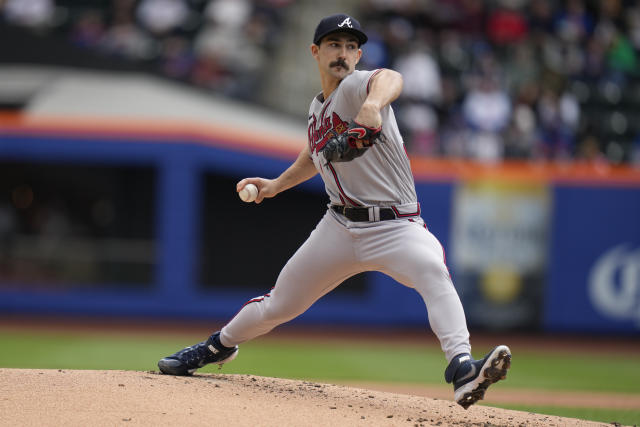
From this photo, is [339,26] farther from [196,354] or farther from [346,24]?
[196,354]

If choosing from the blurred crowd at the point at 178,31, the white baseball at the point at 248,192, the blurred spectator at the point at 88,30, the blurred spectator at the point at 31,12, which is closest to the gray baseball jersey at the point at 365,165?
the white baseball at the point at 248,192

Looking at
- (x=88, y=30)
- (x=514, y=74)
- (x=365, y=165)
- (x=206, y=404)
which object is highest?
(x=88, y=30)

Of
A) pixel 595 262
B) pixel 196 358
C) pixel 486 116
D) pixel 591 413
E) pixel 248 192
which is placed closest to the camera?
pixel 248 192

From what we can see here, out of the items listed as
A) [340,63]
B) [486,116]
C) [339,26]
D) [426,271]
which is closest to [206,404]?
[426,271]

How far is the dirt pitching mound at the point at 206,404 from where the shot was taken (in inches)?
149

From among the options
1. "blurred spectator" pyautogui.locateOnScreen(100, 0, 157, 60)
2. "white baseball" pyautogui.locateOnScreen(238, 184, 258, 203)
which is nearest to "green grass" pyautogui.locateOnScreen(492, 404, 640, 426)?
"white baseball" pyautogui.locateOnScreen(238, 184, 258, 203)

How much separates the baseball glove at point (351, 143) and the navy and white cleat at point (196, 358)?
1589 mm

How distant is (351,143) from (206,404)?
1.47m

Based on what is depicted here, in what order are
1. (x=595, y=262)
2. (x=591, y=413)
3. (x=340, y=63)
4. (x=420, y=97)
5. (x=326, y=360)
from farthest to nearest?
(x=420, y=97) < (x=595, y=262) < (x=326, y=360) < (x=591, y=413) < (x=340, y=63)

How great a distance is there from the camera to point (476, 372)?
374 cm

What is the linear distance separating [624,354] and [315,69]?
6.27 metres

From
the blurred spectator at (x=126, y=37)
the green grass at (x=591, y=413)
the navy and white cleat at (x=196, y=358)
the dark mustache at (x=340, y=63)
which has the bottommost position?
the green grass at (x=591, y=413)

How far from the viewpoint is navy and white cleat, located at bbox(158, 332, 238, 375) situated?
4691mm

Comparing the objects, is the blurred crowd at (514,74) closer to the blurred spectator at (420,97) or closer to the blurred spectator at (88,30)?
the blurred spectator at (420,97)
